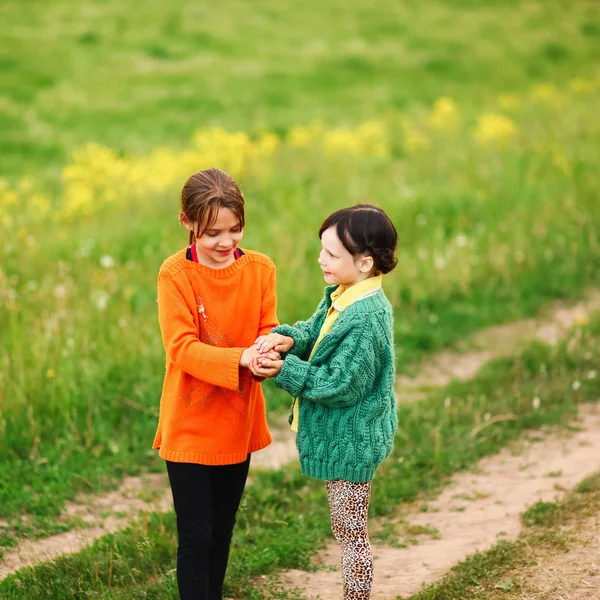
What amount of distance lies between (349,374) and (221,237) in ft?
2.30

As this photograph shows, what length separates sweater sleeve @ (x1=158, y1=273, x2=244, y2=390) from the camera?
3215mm

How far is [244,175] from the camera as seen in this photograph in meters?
10.1

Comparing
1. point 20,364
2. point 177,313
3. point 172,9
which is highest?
point 172,9

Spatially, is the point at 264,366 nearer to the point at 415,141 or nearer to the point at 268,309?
the point at 268,309

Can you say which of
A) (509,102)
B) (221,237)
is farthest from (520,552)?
(509,102)

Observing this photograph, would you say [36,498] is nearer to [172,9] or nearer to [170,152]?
→ [170,152]

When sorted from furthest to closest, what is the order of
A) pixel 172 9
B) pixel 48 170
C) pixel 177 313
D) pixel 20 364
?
pixel 172 9, pixel 48 170, pixel 20 364, pixel 177 313

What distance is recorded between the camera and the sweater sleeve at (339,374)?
3189 millimetres

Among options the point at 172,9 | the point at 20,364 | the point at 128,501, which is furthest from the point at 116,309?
the point at 172,9

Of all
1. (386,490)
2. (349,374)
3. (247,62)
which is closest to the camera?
(349,374)

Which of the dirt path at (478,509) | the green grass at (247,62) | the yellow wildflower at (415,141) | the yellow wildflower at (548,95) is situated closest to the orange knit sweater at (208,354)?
the dirt path at (478,509)

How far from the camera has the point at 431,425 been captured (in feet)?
19.2

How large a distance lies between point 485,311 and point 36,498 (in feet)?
14.0

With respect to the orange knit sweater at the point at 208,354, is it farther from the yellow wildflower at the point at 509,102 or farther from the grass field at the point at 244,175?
the yellow wildflower at the point at 509,102
